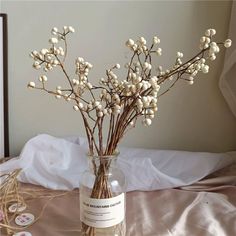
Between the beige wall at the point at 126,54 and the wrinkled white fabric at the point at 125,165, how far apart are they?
110 millimetres

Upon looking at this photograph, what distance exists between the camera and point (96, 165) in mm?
658

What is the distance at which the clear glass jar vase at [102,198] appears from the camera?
0.65 meters

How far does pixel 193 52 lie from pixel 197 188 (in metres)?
0.46

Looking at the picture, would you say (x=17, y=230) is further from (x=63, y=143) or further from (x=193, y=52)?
(x=193, y=52)

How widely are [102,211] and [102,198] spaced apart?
3 cm

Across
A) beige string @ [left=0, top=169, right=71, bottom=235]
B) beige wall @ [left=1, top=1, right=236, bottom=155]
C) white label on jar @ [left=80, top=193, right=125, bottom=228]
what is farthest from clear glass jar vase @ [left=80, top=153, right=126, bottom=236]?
beige wall @ [left=1, top=1, right=236, bottom=155]

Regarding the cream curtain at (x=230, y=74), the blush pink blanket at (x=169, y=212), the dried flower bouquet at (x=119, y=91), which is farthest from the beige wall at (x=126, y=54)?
the dried flower bouquet at (x=119, y=91)

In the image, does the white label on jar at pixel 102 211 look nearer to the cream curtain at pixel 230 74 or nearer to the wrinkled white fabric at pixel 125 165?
the wrinkled white fabric at pixel 125 165

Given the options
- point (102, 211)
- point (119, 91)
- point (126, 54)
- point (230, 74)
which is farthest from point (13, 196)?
point (230, 74)

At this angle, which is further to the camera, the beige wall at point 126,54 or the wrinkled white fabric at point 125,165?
the beige wall at point 126,54

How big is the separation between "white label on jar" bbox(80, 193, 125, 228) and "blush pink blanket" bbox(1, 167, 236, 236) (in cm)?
10

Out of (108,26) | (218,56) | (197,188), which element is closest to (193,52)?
(218,56)

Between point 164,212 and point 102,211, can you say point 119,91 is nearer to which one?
point 102,211

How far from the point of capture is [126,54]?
1118 mm
